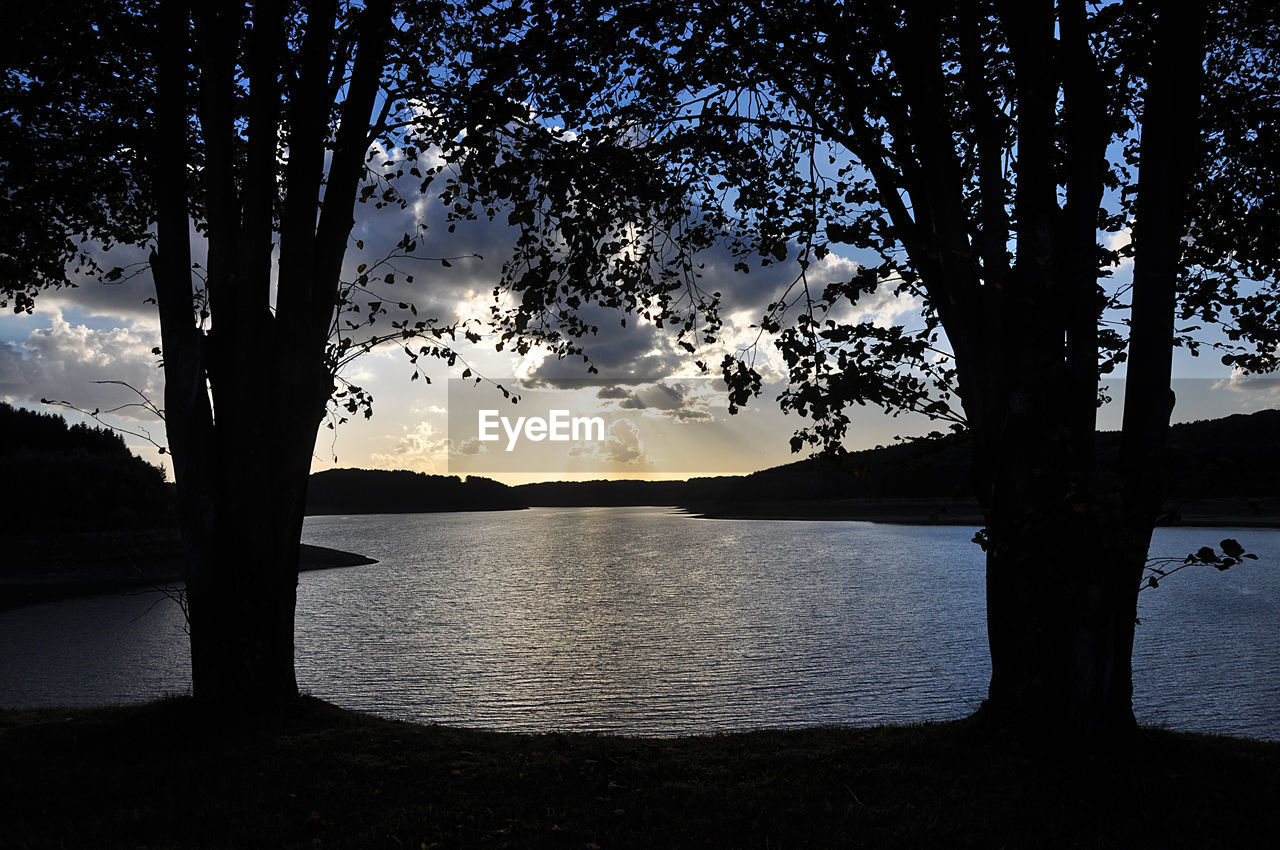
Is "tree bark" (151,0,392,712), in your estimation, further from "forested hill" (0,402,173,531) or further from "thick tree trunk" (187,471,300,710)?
"forested hill" (0,402,173,531)

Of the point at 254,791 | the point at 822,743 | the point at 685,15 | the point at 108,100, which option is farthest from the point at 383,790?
the point at 108,100

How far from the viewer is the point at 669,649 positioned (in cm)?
2383

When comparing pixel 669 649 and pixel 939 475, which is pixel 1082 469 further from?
pixel 939 475

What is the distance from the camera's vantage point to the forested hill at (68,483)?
5231cm

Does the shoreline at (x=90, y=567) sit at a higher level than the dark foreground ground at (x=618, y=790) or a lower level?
lower

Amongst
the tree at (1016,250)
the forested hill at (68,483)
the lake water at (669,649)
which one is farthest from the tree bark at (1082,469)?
the forested hill at (68,483)

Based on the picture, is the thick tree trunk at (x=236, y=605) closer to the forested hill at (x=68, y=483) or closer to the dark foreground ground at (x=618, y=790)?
the dark foreground ground at (x=618, y=790)

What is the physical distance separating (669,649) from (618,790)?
17.5m

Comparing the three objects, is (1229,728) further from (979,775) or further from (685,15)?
(685,15)

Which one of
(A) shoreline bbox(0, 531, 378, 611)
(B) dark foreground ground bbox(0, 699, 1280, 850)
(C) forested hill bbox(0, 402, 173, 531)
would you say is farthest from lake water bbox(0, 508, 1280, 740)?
(C) forested hill bbox(0, 402, 173, 531)

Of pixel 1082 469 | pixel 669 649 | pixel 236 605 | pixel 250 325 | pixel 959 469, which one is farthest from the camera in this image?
pixel 959 469

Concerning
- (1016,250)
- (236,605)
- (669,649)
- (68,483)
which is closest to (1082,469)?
(1016,250)

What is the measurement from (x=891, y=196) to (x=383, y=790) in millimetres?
7279

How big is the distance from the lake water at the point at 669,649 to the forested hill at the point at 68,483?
58.1 feet
